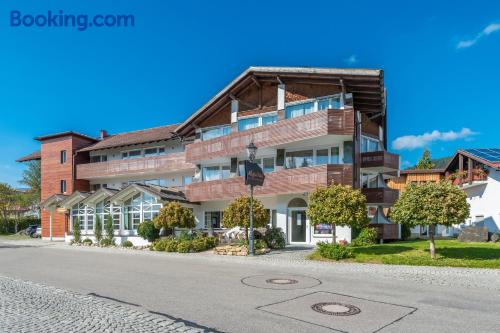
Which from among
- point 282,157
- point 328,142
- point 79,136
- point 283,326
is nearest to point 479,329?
point 283,326

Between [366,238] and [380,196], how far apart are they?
10.5 ft

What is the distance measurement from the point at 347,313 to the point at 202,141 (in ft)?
79.4

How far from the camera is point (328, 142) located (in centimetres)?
2475

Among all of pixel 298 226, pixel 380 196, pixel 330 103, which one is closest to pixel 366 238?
pixel 380 196

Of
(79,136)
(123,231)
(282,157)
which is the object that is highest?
(79,136)

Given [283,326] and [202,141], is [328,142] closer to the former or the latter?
[202,141]

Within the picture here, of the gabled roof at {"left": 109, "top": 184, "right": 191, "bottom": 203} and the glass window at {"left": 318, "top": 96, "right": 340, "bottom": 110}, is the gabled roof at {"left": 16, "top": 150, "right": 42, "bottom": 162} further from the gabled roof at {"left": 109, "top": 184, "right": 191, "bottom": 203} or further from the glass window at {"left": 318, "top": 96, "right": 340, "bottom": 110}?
the glass window at {"left": 318, "top": 96, "right": 340, "bottom": 110}

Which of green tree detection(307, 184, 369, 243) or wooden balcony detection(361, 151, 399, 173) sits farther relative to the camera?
wooden balcony detection(361, 151, 399, 173)

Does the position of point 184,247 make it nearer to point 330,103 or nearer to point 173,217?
point 173,217

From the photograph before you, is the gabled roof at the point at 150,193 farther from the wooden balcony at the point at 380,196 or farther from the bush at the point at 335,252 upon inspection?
the bush at the point at 335,252

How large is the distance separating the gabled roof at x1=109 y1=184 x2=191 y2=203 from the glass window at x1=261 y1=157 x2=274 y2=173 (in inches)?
274

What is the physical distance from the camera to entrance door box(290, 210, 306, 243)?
25.9 meters

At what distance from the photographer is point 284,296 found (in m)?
9.83

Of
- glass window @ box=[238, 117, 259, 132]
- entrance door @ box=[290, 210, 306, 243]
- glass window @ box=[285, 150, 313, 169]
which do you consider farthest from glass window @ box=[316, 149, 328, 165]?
glass window @ box=[238, 117, 259, 132]
